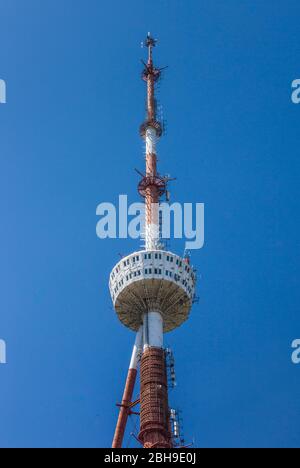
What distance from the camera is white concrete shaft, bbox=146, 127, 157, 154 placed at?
109125 mm

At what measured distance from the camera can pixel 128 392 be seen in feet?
297

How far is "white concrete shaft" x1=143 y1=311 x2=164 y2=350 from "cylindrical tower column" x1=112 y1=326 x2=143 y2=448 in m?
2.25

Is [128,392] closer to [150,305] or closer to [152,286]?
[150,305]

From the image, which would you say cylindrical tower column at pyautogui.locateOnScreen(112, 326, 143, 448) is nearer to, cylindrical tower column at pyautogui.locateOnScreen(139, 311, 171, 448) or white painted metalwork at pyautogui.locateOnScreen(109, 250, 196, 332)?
cylindrical tower column at pyautogui.locateOnScreen(139, 311, 171, 448)

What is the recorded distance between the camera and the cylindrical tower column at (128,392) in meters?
86.3

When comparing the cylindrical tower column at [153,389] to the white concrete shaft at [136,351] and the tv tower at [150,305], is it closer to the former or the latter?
the tv tower at [150,305]

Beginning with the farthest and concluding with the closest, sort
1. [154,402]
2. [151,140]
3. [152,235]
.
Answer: [151,140] < [152,235] < [154,402]

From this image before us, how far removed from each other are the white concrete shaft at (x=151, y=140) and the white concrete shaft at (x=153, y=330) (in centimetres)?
2776

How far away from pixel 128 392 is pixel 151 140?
3831 cm

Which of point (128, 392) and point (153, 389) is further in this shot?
point (128, 392)

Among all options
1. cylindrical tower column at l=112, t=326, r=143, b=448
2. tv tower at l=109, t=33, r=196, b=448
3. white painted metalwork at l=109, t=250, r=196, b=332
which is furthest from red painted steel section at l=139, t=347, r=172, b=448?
white painted metalwork at l=109, t=250, r=196, b=332

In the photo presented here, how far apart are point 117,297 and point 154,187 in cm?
1822

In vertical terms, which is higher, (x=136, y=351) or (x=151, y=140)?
(x=151, y=140)

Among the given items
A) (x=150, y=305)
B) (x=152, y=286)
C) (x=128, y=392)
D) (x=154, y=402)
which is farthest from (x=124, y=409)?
(x=152, y=286)
